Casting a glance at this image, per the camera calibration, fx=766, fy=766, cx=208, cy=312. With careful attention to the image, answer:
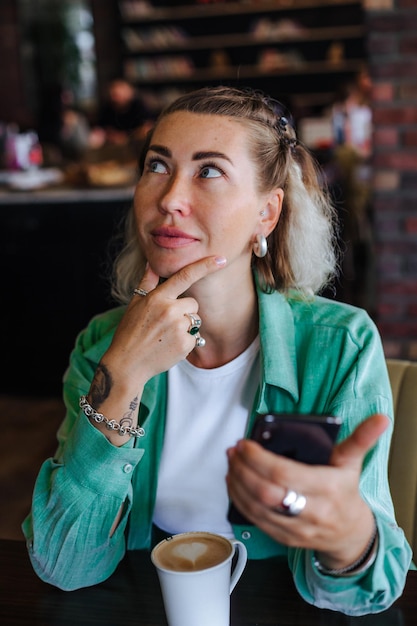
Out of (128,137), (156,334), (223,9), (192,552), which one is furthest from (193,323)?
(223,9)

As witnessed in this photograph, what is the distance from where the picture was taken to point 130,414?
3.95 ft

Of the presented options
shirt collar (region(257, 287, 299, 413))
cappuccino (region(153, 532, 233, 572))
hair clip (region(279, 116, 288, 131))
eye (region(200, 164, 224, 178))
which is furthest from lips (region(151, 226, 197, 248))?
cappuccino (region(153, 532, 233, 572))

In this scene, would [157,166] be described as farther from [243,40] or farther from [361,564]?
[243,40]

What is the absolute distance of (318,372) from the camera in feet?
4.22

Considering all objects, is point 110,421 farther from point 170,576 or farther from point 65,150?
point 65,150

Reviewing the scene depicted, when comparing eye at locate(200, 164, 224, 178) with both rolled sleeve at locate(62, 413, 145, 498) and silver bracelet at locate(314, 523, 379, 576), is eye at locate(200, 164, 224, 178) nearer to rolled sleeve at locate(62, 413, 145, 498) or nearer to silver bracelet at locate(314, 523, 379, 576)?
rolled sleeve at locate(62, 413, 145, 498)

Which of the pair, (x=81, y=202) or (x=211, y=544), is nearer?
(x=211, y=544)

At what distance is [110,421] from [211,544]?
1.01 feet

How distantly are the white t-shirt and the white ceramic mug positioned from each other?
0.36 metres

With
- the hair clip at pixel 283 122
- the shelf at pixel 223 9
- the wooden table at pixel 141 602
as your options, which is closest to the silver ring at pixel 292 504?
the wooden table at pixel 141 602

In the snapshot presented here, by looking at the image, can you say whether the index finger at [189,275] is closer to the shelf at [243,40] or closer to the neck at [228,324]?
the neck at [228,324]

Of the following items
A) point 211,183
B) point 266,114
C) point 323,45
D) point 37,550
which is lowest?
point 37,550

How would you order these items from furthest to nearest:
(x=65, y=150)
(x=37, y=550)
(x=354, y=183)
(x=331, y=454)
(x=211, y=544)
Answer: (x=65, y=150), (x=354, y=183), (x=37, y=550), (x=211, y=544), (x=331, y=454)

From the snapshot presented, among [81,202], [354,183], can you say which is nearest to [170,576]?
[81,202]
